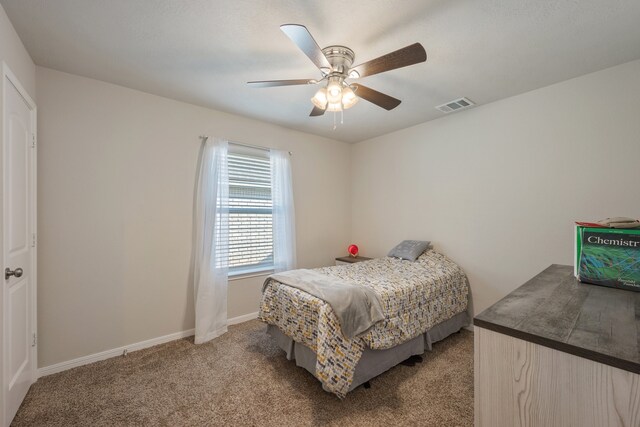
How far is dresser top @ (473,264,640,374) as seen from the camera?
0.77m

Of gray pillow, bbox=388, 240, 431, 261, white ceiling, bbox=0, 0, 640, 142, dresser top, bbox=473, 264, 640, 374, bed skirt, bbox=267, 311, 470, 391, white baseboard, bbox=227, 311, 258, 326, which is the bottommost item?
white baseboard, bbox=227, 311, 258, 326

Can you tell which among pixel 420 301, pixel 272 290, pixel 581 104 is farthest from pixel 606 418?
pixel 581 104

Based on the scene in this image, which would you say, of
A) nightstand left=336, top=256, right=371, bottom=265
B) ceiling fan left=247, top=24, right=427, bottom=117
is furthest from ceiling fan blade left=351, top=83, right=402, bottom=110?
nightstand left=336, top=256, right=371, bottom=265

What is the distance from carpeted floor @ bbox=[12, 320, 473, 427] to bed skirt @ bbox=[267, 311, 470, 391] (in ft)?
0.37

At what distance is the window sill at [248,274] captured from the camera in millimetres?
3276

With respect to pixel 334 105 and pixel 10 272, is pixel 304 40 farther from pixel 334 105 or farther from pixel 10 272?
pixel 10 272

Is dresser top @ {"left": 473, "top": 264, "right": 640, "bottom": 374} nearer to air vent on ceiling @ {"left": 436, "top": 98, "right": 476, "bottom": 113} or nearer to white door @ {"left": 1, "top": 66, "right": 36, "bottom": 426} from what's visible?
air vent on ceiling @ {"left": 436, "top": 98, "right": 476, "bottom": 113}

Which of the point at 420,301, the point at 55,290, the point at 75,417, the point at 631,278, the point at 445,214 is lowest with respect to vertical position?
the point at 75,417

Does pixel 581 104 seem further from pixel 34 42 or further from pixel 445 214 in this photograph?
pixel 34 42

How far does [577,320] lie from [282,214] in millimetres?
3004

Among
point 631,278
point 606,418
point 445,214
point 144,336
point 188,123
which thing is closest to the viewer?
point 606,418

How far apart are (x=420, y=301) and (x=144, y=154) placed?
3.05 meters

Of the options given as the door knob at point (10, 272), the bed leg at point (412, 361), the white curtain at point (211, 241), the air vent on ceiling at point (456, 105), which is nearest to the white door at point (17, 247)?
the door knob at point (10, 272)

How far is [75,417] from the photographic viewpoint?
177 centimetres
